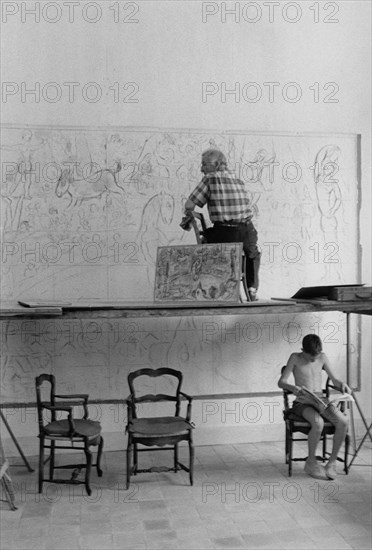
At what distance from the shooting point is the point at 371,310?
6238 millimetres

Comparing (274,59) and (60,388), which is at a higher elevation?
(274,59)

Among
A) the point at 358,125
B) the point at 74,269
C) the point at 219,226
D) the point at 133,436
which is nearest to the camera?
the point at 133,436

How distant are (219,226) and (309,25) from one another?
112 inches

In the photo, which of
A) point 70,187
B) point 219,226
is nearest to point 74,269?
point 70,187

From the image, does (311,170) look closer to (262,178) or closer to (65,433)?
(262,178)

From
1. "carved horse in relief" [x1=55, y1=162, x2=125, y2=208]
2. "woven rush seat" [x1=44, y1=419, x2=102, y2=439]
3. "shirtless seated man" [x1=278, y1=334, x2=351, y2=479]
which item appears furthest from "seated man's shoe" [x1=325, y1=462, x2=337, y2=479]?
"carved horse in relief" [x1=55, y1=162, x2=125, y2=208]

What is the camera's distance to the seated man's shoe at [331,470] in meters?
6.27

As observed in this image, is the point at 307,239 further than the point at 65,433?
Yes

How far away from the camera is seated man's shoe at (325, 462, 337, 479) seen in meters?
6.27

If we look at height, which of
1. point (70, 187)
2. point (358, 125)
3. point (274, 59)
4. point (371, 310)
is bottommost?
point (371, 310)

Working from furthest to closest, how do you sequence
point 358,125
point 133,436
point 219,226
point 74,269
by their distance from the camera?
1. point 358,125
2. point 74,269
3. point 219,226
4. point 133,436

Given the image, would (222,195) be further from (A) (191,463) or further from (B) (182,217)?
(A) (191,463)

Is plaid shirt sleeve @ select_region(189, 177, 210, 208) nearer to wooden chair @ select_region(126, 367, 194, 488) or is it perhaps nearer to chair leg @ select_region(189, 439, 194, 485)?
wooden chair @ select_region(126, 367, 194, 488)

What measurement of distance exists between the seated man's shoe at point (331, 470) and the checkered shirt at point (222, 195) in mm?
2422
